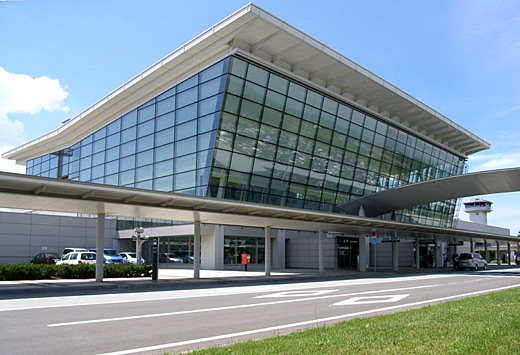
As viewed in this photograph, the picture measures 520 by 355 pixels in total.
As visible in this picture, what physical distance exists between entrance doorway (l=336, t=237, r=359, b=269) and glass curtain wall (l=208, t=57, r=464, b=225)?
3.50 metres

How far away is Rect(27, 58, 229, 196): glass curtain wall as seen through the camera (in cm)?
3153

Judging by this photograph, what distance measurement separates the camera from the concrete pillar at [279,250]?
4269 cm

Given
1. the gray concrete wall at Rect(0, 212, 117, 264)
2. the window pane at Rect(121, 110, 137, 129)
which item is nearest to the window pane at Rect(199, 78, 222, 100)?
the window pane at Rect(121, 110, 137, 129)

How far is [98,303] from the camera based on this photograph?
13602mm

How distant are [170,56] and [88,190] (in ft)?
54.5

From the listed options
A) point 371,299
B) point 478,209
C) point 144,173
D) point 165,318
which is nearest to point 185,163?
point 144,173

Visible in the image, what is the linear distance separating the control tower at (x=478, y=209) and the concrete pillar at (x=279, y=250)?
70.0m

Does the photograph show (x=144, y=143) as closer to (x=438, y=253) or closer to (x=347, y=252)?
(x=347, y=252)

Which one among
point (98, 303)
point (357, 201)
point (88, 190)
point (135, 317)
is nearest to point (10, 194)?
point (88, 190)

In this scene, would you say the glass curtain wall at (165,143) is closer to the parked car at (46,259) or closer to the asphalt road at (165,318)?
the parked car at (46,259)

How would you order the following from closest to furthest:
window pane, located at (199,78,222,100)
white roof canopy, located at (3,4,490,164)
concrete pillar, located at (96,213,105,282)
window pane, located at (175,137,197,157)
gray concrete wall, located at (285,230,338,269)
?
Result: concrete pillar, located at (96,213,105,282) < white roof canopy, located at (3,4,490,164) < window pane, located at (199,78,222,100) < window pane, located at (175,137,197,157) < gray concrete wall, located at (285,230,338,269)

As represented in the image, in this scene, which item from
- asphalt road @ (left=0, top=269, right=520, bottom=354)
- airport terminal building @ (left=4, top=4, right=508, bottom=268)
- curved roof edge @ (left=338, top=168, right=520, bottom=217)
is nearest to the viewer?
asphalt road @ (left=0, top=269, right=520, bottom=354)

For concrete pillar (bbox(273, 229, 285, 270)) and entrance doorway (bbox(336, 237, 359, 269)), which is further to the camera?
concrete pillar (bbox(273, 229, 285, 270))

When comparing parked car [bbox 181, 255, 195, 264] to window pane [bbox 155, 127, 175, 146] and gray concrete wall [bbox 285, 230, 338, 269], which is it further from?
window pane [bbox 155, 127, 175, 146]
